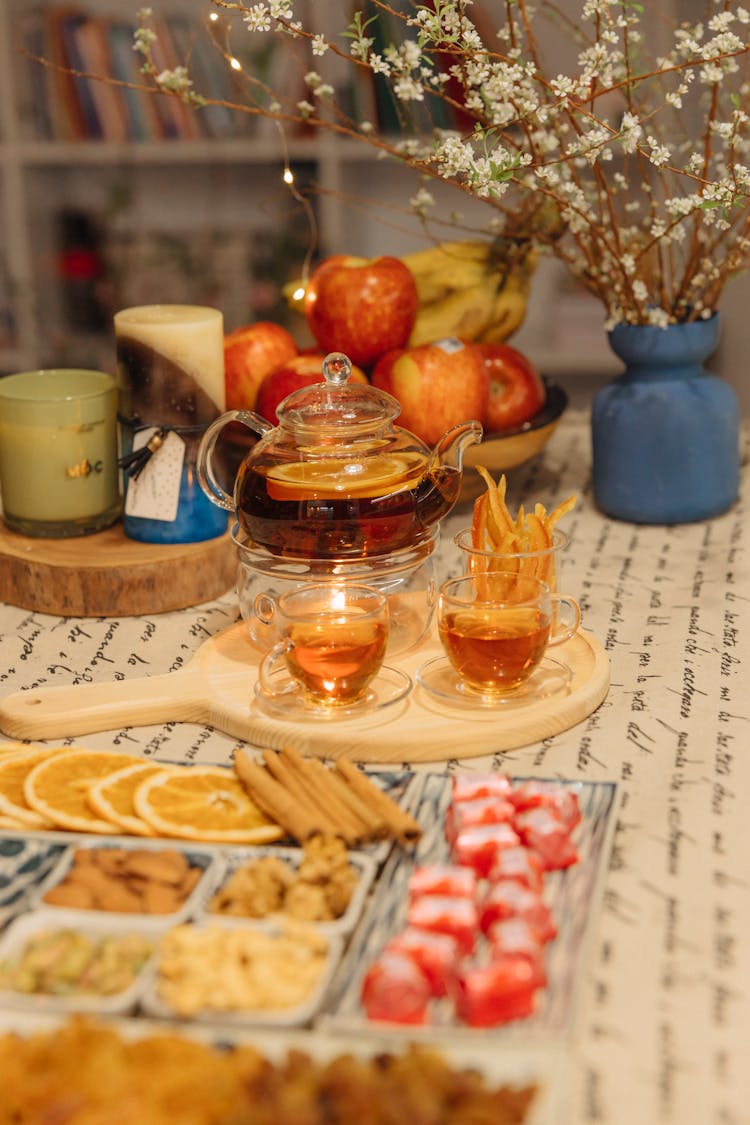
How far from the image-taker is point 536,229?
1512 mm

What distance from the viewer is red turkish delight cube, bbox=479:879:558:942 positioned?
78 centimetres

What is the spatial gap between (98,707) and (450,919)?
44 centimetres

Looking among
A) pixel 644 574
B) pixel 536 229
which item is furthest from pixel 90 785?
pixel 536 229

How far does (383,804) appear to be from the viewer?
0.92 meters

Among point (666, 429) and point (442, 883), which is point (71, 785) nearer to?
point (442, 883)

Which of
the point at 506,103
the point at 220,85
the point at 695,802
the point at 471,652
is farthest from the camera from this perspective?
the point at 220,85

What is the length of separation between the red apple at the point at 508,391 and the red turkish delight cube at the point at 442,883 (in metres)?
0.77

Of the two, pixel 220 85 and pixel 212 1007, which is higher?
pixel 220 85

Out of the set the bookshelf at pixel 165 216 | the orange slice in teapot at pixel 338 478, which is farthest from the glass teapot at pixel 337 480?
the bookshelf at pixel 165 216

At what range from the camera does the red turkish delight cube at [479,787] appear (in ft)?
3.00

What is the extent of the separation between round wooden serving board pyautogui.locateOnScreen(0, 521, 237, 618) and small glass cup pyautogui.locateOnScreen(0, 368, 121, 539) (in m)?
0.03

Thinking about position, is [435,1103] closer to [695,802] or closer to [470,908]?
[470,908]

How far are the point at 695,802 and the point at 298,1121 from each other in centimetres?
46

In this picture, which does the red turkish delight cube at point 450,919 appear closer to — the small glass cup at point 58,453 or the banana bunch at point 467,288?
the small glass cup at point 58,453
